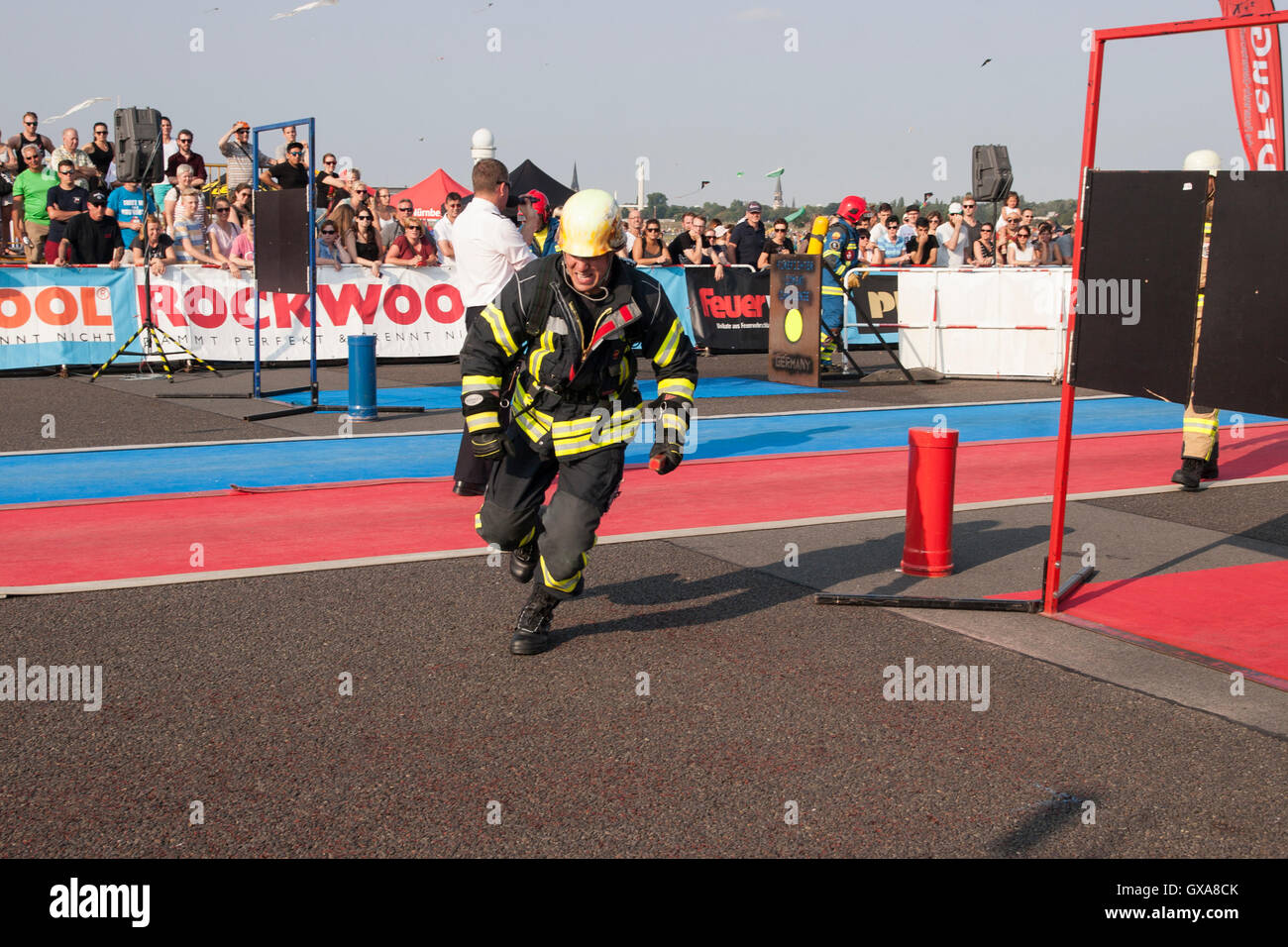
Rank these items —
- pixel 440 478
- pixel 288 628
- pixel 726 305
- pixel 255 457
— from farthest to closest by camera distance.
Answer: pixel 726 305 < pixel 255 457 < pixel 440 478 < pixel 288 628

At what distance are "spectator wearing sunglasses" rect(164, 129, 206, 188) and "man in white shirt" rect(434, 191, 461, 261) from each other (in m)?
3.66

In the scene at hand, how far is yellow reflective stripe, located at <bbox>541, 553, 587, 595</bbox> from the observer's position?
548cm

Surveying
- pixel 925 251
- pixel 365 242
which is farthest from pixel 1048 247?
pixel 365 242

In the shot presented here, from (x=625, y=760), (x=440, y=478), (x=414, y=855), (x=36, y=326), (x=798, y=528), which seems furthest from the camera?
(x=36, y=326)

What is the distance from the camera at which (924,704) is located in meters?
4.89

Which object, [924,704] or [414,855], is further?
[924,704]

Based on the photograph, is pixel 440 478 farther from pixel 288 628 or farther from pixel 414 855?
pixel 414 855

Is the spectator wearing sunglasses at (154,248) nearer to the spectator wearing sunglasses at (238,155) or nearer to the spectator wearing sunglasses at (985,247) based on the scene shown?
the spectator wearing sunglasses at (238,155)

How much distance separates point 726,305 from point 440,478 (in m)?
11.5

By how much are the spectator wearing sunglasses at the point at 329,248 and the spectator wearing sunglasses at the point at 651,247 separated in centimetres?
497

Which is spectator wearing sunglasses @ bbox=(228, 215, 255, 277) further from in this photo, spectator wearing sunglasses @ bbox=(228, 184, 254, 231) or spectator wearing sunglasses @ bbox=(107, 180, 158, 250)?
spectator wearing sunglasses @ bbox=(107, 180, 158, 250)

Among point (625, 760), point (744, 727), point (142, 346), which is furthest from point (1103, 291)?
point (142, 346)

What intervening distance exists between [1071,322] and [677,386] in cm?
201

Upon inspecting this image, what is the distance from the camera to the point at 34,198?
58.8 ft
